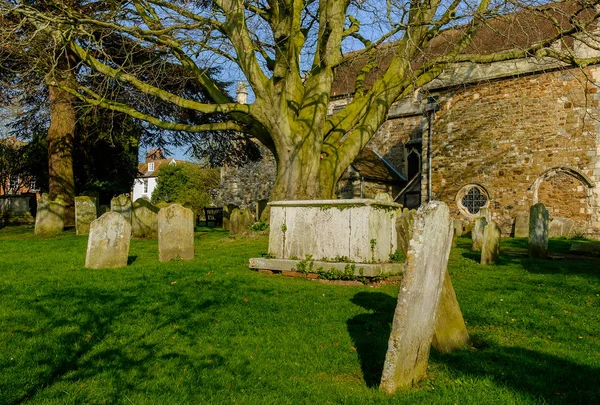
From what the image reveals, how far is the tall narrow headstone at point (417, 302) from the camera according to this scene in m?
3.32

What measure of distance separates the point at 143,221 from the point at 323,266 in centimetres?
769

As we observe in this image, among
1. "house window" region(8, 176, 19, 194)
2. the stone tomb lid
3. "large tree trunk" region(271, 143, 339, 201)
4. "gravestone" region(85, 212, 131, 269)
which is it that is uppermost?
"house window" region(8, 176, 19, 194)

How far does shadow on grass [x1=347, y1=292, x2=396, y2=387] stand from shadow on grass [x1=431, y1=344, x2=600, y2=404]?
1.67ft

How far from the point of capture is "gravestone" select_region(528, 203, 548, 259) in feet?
33.8

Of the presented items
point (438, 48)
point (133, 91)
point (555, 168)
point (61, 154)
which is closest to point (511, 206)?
point (555, 168)

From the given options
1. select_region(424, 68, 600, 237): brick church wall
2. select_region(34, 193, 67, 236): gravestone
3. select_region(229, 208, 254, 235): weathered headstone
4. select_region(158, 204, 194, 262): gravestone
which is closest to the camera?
select_region(158, 204, 194, 262): gravestone

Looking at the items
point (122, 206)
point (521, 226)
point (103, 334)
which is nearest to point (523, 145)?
point (521, 226)

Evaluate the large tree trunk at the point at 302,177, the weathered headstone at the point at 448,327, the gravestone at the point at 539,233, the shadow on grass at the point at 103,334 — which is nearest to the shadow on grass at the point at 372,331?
the weathered headstone at the point at 448,327

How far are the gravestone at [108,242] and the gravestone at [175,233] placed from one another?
2.36 feet

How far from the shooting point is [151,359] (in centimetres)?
396

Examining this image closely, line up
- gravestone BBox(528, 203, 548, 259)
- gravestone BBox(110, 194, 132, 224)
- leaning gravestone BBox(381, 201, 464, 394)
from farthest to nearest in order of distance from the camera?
gravestone BBox(110, 194, 132, 224) < gravestone BBox(528, 203, 548, 259) < leaning gravestone BBox(381, 201, 464, 394)

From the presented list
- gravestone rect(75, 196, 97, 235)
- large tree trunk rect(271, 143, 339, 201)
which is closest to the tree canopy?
large tree trunk rect(271, 143, 339, 201)

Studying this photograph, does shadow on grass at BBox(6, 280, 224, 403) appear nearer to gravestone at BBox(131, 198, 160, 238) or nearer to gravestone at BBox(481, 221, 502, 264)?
gravestone at BBox(481, 221, 502, 264)

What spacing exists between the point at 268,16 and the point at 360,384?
11.0 metres
